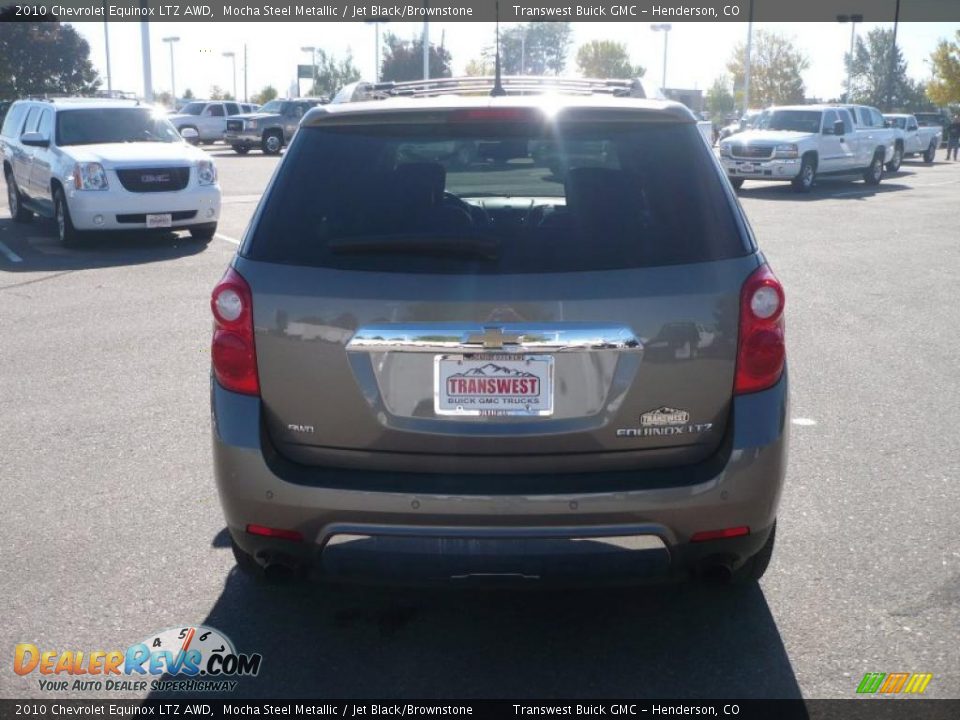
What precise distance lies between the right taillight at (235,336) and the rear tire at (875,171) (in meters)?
27.3

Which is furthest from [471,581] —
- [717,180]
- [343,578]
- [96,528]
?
[96,528]

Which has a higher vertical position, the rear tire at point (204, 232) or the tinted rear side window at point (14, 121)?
the tinted rear side window at point (14, 121)

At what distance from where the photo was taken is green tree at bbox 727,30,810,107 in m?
97.6

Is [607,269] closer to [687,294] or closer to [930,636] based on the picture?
[687,294]

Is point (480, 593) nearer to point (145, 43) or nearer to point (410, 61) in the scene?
point (145, 43)

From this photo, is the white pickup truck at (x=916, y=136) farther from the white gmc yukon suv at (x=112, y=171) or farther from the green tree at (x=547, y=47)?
the green tree at (x=547, y=47)

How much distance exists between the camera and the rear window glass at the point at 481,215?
3.54 m

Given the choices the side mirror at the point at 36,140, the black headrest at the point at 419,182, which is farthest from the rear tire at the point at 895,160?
the black headrest at the point at 419,182

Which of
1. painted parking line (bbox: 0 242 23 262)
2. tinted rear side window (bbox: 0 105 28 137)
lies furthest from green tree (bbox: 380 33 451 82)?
painted parking line (bbox: 0 242 23 262)

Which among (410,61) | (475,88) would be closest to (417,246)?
(475,88)

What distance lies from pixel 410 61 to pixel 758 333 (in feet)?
208

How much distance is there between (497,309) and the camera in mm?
3457

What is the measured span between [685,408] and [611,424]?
0.24 meters

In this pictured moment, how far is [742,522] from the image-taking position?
3.60 meters
